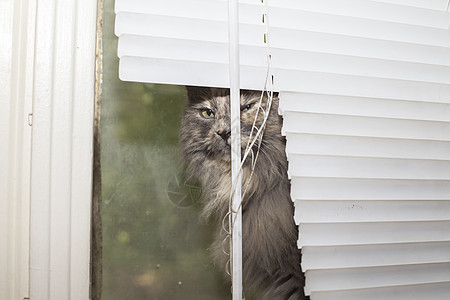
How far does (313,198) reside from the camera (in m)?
0.75

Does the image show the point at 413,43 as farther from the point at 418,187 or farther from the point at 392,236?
the point at 392,236

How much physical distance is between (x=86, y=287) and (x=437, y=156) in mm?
923

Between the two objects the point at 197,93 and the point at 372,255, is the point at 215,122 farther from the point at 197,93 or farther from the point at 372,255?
the point at 372,255

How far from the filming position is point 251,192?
797 millimetres

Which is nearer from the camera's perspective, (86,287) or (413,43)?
(86,287)

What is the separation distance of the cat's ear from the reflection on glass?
0.07ft

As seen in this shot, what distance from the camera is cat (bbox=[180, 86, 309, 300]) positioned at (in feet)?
2.57

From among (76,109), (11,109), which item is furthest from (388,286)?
(11,109)

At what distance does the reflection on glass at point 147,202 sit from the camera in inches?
30.4

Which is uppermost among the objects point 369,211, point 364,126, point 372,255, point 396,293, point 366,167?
point 364,126

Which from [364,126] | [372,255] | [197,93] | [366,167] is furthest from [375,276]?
[197,93]

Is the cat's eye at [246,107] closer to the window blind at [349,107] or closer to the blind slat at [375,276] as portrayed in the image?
the window blind at [349,107]

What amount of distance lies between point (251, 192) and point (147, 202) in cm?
25

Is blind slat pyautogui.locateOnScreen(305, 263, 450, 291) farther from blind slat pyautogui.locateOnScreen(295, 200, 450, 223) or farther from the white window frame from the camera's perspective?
the white window frame
